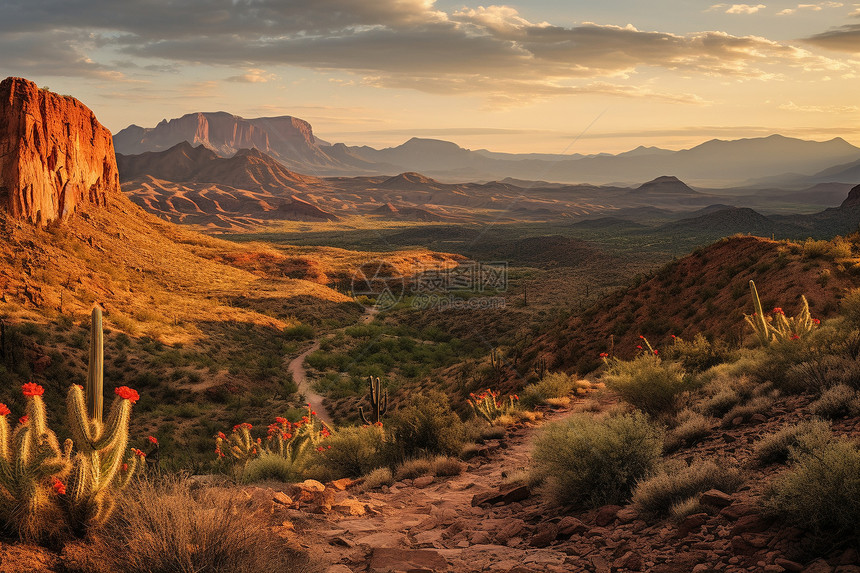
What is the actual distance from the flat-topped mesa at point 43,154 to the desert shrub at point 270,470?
1151 inches

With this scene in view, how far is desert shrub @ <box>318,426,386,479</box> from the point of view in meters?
9.80

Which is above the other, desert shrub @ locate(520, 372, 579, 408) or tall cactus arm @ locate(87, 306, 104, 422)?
tall cactus arm @ locate(87, 306, 104, 422)

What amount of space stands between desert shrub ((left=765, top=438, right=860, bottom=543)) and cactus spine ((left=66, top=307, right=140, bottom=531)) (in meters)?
5.77

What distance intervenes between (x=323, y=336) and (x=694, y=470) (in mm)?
35048

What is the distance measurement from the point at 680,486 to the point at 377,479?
4.78m

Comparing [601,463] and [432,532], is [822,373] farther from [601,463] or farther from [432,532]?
[432,532]

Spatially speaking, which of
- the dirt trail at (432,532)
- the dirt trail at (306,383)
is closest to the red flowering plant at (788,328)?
the dirt trail at (432,532)

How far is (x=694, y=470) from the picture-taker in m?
5.65

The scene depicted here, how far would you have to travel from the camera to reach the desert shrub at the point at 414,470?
8961mm

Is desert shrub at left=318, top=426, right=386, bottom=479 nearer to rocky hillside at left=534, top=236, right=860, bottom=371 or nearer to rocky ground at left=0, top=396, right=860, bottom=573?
rocky ground at left=0, top=396, right=860, bottom=573

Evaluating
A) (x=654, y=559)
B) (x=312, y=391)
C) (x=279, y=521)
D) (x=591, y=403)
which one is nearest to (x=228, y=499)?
(x=279, y=521)

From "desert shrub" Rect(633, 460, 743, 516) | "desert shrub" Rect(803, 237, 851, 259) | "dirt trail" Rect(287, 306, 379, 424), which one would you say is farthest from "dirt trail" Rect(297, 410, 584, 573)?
"desert shrub" Rect(803, 237, 851, 259)

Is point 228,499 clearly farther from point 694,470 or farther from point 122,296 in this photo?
point 122,296

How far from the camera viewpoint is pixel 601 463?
20.6 ft
